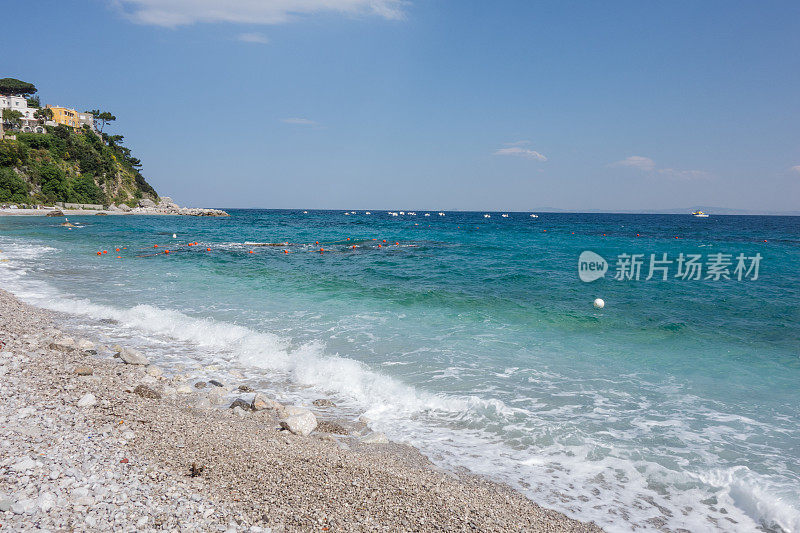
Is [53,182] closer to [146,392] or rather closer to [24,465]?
[146,392]

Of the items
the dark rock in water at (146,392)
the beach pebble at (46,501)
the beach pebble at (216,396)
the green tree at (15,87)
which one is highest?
the green tree at (15,87)

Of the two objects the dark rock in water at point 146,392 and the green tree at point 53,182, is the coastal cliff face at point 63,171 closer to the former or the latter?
the green tree at point 53,182

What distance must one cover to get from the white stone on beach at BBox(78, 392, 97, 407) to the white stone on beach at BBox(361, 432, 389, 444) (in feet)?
12.6

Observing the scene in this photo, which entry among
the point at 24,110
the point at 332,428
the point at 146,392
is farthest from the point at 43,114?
the point at 332,428

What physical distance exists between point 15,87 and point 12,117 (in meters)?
26.4

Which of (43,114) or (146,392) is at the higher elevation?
(43,114)

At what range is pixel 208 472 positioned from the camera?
4.62 metres

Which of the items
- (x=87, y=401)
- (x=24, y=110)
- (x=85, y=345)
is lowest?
(x=85, y=345)

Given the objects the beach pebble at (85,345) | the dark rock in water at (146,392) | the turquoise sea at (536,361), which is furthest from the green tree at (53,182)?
the dark rock in water at (146,392)

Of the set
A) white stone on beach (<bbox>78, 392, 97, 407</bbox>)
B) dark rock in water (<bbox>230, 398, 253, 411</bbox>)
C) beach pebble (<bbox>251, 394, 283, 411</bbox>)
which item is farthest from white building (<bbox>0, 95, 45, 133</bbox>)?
beach pebble (<bbox>251, 394, 283, 411</bbox>)

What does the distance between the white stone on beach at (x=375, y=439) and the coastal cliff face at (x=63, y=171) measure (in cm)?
8574

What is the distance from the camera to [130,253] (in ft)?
93.6

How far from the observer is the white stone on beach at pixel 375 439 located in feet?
20.0

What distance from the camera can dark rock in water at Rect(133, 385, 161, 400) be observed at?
272 inches
